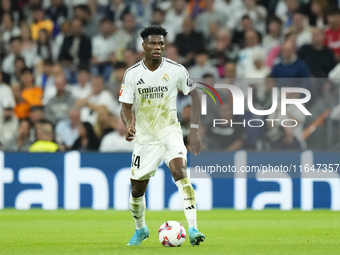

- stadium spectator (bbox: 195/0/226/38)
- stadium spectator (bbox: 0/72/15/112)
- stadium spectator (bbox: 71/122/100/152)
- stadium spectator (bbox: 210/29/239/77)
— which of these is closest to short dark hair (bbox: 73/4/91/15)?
stadium spectator (bbox: 195/0/226/38)

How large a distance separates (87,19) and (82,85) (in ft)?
9.92

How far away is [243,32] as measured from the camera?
15.5 m

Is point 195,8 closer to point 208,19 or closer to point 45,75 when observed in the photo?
point 208,19

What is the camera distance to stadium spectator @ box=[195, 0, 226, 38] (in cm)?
1605

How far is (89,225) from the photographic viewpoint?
1059cm

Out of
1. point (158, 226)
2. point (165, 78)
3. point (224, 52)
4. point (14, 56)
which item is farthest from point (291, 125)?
point (14, 56)

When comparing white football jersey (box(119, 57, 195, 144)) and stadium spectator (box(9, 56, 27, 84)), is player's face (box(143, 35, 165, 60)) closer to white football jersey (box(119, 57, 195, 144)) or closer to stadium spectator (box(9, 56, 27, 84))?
white football jersey (box(119, 57, 195, 144))

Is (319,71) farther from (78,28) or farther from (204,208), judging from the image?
(78,28)

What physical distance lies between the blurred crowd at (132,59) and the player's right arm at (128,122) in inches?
219

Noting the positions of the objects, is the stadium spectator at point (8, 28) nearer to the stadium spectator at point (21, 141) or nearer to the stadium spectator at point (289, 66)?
the stadium spectator at point (21, 141)

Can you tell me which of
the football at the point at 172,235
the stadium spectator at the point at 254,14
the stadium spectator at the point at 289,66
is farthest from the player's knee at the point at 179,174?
the stadium spectator at the point at 254,14

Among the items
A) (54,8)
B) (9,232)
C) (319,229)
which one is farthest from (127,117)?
(54,8)

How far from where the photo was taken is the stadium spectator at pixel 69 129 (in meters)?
13.7

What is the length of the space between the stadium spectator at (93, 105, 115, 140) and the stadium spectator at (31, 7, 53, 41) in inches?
Result: 184
